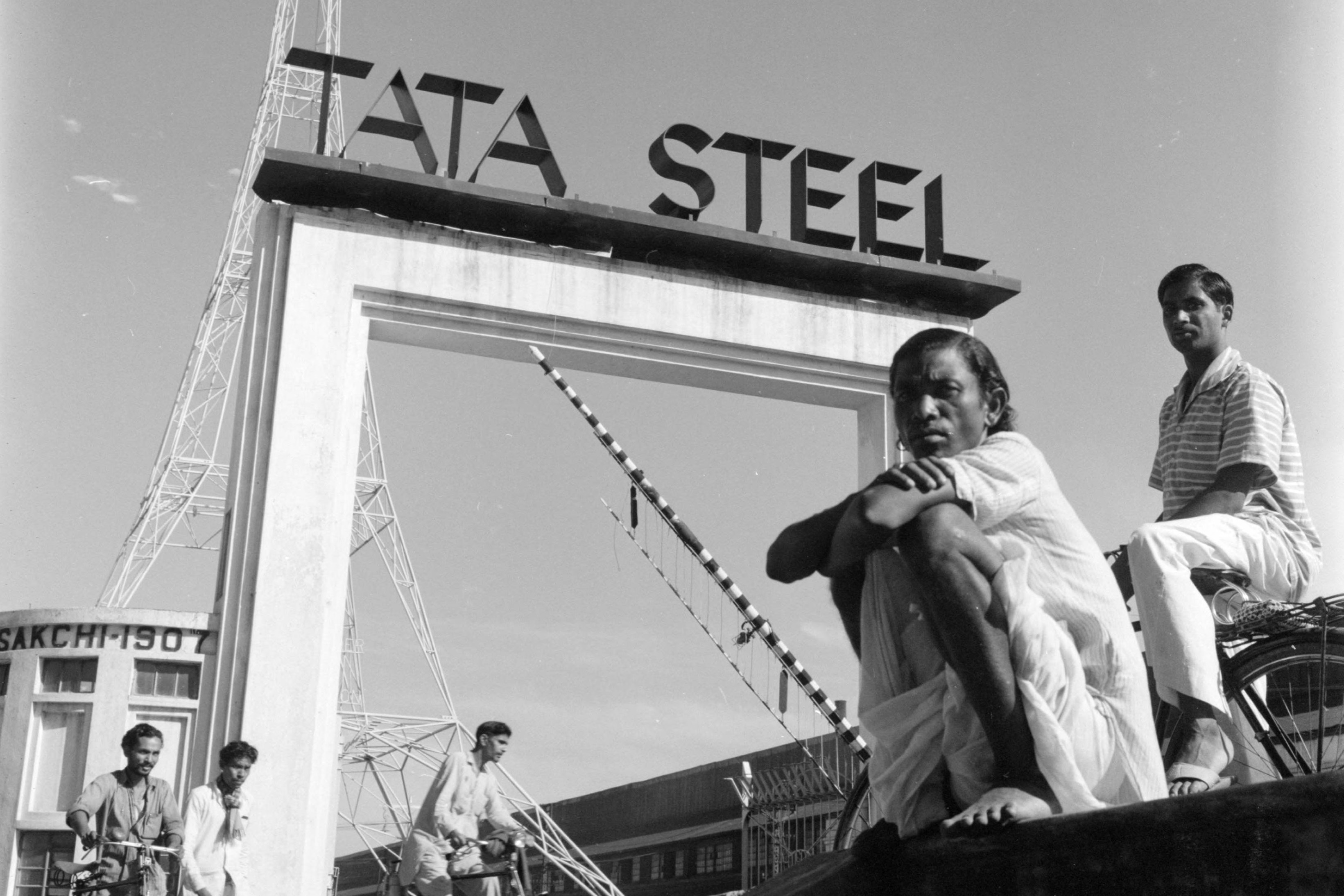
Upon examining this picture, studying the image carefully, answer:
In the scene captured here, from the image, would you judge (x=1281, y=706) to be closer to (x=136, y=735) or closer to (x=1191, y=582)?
(x=1191, y=582)

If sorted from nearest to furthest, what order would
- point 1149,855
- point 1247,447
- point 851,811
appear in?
point 1149,855, point 1247,447, point 851,811

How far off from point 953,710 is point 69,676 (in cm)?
736

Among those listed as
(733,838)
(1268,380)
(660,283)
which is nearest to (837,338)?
(660,283)

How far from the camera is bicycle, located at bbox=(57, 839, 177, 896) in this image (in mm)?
6145

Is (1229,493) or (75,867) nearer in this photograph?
(1229,493)

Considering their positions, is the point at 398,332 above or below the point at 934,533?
above

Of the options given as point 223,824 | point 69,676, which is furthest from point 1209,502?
point 69,676

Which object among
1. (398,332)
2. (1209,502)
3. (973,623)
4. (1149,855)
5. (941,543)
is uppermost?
(398,332)

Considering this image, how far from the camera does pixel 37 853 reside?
8102 millimetres

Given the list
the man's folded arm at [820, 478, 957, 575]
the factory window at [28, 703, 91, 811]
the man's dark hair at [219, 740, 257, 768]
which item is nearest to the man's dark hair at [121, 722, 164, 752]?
the man's dark hair at [219, 740, 257, 768]

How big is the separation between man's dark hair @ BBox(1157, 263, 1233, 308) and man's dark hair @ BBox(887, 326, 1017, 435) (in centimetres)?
157

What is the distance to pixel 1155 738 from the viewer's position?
7.42 ft

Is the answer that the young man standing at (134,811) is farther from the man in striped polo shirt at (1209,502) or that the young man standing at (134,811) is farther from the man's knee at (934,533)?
the man's knee at (934,533)

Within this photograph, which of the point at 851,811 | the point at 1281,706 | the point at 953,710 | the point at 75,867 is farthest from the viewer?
the point at 75,867
